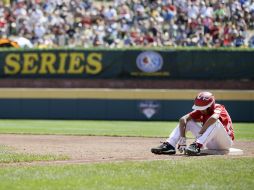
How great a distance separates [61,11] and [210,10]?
6.27 metres

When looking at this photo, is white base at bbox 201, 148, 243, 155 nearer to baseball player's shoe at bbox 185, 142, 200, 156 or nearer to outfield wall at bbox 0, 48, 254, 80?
baseball player's shoe at bbox 185, 142, 200, 156

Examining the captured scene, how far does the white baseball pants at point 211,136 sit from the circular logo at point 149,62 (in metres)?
15.2

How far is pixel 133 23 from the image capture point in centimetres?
2800

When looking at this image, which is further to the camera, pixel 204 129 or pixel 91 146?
pixel 91 146

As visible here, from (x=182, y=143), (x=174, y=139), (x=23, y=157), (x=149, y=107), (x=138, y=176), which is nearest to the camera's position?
(x=138, y=176)

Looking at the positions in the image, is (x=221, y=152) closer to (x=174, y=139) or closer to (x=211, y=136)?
(x=211, y=136)

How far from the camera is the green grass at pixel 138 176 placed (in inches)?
340

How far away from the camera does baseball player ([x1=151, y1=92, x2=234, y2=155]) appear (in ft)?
37.8

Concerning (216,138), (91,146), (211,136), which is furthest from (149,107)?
(211,136)

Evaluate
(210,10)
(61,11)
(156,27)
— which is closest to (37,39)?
(61,11)

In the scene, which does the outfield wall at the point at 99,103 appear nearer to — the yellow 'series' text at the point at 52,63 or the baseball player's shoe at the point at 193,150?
the yellow 'series' text at the point at 52,63

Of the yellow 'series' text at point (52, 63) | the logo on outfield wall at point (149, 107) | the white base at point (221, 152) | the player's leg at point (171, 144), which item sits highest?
the player's leg at point (171, 144)

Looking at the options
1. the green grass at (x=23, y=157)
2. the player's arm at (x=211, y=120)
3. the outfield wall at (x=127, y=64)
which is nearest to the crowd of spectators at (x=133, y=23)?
the outfield wall at (x=127, y=64)

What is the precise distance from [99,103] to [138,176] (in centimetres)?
1633
